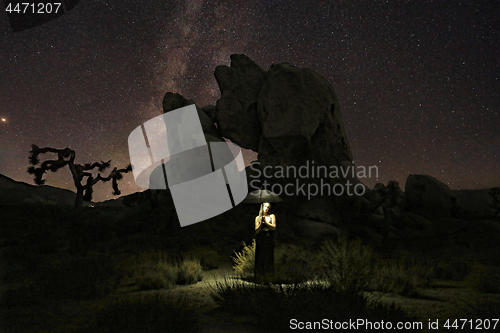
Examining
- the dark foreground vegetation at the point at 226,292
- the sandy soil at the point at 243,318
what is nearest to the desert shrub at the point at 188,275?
the dark foreground vegetation at the point at 226,292

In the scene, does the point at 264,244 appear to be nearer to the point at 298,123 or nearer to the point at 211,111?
the point at 298,123

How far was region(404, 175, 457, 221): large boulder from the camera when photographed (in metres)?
24.9

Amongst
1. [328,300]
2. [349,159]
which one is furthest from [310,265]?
[349,159]

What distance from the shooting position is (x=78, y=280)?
7578 mm

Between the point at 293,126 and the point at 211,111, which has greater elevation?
the point at 211,111

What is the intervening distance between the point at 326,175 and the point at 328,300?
15836 mm

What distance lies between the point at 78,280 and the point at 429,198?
89.2 ft

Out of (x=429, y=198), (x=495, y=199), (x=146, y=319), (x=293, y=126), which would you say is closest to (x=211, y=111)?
(x=293, y=126)

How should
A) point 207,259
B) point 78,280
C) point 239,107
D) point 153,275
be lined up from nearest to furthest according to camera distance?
1. point 78,280
2. point 153,275
3. point 207,259
4. point 239,107

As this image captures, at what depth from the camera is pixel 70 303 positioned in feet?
21.6

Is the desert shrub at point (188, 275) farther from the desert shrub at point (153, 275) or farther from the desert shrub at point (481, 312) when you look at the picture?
the desert shrub at point (481, 312)

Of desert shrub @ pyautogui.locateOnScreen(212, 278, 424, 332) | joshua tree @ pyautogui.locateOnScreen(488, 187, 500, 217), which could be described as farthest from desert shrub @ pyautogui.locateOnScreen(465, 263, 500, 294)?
joshua tree @ pyautogui.locateOnScreen(488, 187, 500, 217)

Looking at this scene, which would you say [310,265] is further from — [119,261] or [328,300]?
[119,261]

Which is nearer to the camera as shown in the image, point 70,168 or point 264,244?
point 264,244
